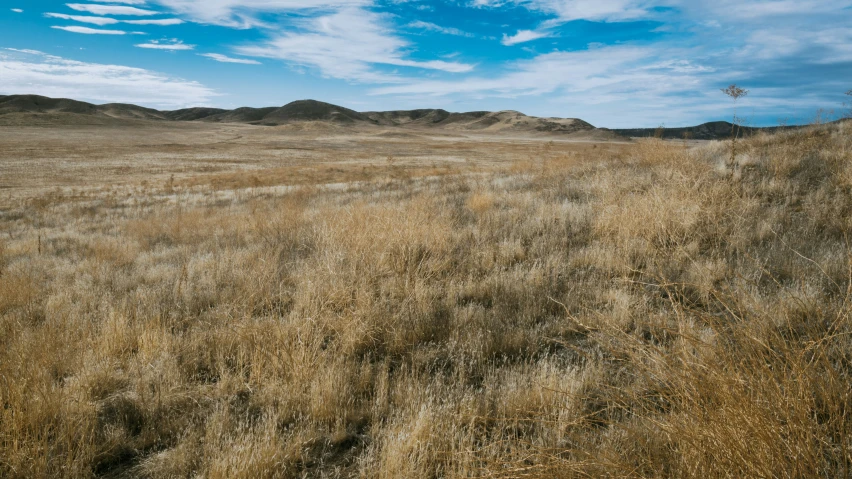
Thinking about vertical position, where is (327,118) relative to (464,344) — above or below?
above

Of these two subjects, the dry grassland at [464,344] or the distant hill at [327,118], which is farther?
the distant hill at [327,118]

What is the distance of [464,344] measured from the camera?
11.4ft

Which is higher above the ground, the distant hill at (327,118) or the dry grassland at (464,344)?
the distant hill at (327,118)

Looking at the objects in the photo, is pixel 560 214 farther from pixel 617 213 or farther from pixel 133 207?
pixel 133 207

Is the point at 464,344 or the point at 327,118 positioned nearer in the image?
the point at 464,344

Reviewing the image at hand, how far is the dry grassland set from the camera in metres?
2.03

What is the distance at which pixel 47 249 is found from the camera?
28.1 ft

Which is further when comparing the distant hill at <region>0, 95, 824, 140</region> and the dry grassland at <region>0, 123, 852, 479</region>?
the distant hill at <region>0, 95, 824, 140</region>

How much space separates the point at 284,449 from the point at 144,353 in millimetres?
1847

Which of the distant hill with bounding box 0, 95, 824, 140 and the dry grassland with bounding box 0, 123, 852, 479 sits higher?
the distant hill with bounding box 0, 95, 824, 140

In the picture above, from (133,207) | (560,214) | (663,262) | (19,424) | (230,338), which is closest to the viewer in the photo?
(19,424)

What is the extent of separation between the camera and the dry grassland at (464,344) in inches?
80.0

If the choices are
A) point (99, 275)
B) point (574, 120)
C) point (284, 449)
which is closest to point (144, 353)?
point (284, 449)

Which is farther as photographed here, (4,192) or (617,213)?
(4,192)
